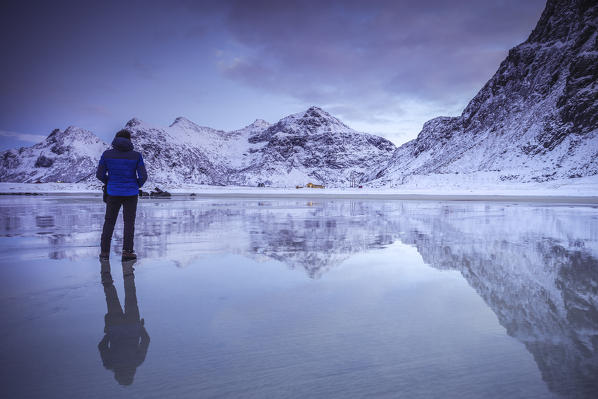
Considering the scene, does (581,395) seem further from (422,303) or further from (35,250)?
(35,250)

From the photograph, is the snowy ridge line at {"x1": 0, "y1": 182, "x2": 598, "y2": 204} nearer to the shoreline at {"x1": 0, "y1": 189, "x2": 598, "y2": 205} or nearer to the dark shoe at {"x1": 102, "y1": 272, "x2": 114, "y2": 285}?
the shoreline at {"x1": 0, "y1": 189, "x2": 598, "y2": 205}

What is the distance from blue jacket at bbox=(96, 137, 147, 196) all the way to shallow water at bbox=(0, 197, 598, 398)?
4.36 feet

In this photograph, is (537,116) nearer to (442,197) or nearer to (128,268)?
(442,197)

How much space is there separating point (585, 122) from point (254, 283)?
133 metres

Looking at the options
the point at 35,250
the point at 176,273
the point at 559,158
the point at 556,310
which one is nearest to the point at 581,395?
the point at 556,310

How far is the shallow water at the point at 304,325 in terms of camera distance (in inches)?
108

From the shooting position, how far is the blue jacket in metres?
7.17

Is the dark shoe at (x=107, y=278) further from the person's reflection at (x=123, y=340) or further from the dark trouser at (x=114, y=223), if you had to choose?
the dark trouser at (x=114, y=223)

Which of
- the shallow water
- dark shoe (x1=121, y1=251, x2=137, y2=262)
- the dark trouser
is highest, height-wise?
the dark trouser

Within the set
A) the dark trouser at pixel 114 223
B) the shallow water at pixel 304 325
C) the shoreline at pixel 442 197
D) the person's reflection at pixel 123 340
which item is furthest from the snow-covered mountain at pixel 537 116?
the person's reflection at pixel 123 340

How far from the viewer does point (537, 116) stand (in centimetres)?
12700

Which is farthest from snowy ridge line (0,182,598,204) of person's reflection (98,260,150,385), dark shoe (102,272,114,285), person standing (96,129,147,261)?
person's reflection (98,260,150,385)

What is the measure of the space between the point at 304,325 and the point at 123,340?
1566 mm

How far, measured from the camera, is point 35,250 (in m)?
8.55
